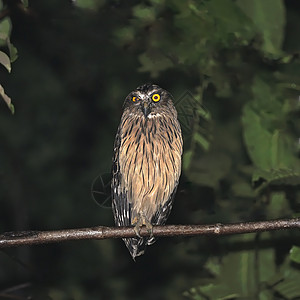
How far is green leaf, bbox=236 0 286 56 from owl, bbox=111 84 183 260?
0.61 m

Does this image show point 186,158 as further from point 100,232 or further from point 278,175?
point 100,232

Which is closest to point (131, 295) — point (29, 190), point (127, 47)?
point (29, 190)

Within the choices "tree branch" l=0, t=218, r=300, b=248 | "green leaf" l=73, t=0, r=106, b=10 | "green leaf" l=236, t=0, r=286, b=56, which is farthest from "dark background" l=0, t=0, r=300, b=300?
"tree branch" l=0, t=218, r=300, b=248

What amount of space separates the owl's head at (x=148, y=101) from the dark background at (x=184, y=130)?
0.13 metres

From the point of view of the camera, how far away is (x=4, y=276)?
5.60 meters

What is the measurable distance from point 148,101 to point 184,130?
29cm

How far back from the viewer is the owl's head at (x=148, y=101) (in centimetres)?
317

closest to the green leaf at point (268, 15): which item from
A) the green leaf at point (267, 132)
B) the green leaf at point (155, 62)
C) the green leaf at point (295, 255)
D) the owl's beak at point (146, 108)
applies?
the green leaf at point (267, 132)

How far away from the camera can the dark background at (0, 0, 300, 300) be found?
2988 mm

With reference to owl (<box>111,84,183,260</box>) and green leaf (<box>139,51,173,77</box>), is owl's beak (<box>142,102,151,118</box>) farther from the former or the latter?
green leaf (<box>139,51,173,77</box>)

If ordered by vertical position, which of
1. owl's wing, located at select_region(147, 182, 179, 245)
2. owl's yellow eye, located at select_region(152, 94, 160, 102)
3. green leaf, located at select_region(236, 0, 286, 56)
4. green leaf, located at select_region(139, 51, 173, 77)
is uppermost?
green leaf, located at select_region(236, 0, 286, 56)

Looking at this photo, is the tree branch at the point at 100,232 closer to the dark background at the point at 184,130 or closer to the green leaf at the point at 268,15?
the dark background at the point at 184,130

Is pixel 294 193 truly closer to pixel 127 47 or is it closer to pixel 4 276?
pixel 127 47

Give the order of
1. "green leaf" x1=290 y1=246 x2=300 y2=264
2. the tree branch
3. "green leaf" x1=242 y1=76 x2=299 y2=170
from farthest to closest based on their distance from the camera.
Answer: "green leaf" x1=242 y1=76 x2=299 y2=170 < "green leaf" x1=290 y1=246 x2=300 y2=264 < the tree branch
